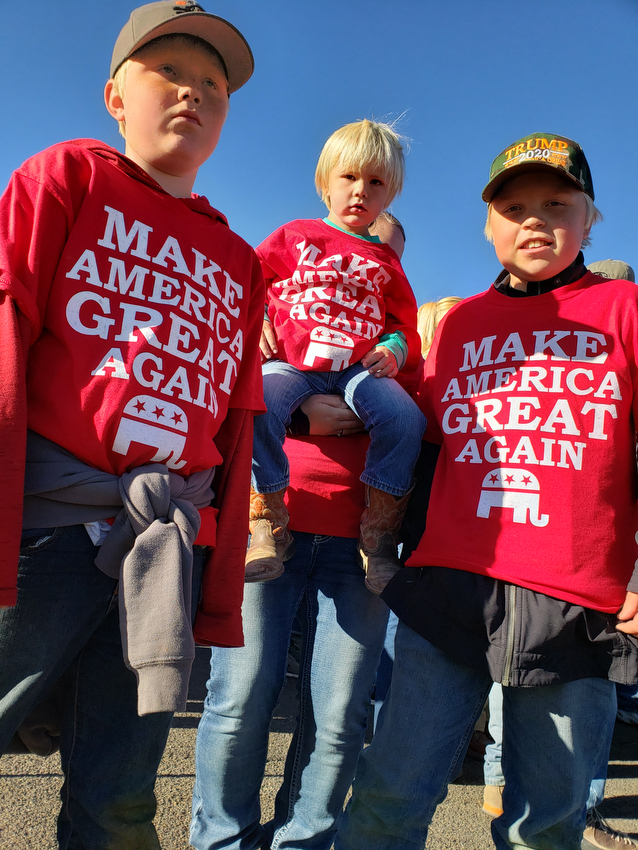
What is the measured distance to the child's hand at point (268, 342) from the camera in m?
2.31

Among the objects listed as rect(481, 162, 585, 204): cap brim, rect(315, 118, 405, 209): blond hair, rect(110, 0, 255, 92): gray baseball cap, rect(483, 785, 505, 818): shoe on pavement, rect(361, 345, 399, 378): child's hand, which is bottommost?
rect(483, 785, 505, 818): shoe on pavement

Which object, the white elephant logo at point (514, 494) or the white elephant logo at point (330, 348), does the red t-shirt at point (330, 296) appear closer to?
the white elephant logo at point (330, 348)

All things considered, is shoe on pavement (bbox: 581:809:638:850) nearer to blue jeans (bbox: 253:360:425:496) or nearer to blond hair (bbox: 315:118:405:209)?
blue jeans (bbox: 253:360:425:496)

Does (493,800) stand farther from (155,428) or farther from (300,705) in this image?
(155,428)

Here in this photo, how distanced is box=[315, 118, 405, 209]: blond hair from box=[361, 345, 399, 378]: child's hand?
711 millimetres

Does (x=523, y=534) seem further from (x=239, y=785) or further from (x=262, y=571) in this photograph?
(x=239, y=785)

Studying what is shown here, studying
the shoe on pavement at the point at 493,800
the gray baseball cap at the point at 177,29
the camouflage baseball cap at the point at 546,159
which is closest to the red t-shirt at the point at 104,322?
the gray baseball cap at the point at 177,29

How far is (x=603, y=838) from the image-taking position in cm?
254

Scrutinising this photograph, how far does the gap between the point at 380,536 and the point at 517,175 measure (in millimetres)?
1236

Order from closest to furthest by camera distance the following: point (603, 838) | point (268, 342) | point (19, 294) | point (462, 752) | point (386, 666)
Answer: point (19, 294) → point (462, 752) → point (268, 342) → point (603, 838) → point (386, 666)

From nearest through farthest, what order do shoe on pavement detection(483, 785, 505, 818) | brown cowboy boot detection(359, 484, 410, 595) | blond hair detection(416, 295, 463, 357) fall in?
brown cowboy boot detection(359, 484, 410, 595)
shoe on pavement detection(483, 785, 505, 818)
blond hair detection(416, 295, 463, 357)

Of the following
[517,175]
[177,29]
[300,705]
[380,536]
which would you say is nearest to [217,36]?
[177,29]

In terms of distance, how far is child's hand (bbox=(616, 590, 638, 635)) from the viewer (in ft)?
5.01

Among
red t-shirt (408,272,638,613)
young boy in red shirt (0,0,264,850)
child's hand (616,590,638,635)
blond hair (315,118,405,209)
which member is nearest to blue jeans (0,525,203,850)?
young boy in red shirt (0,0,264,850)
